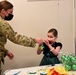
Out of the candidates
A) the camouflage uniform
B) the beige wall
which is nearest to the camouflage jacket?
the camouflage uniform

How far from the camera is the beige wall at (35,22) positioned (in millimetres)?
2178

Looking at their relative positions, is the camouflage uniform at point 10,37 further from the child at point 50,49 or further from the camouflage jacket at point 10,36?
the child at point 50,49

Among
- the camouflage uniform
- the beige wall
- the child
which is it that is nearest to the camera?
the camouflage uniform

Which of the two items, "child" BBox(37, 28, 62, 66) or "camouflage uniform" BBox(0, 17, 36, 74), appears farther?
"child" BBox(37, 28, 62, 66)

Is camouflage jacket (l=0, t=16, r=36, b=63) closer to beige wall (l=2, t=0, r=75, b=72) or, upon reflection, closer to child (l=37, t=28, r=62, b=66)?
child (l=37, t=28, r=62, b=66)

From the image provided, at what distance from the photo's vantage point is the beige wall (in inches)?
85.7

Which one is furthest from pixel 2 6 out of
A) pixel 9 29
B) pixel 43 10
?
pixel 43 10

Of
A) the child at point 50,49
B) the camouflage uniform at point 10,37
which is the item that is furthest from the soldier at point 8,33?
the child at point 50,49

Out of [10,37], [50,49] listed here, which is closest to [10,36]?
[10,37]

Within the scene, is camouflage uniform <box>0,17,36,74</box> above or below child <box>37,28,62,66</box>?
above

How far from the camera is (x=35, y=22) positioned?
222cm

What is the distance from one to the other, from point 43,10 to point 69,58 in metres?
0.86

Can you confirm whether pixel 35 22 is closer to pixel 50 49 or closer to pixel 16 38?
pixel 50 49

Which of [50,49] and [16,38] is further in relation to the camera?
[50,49]
